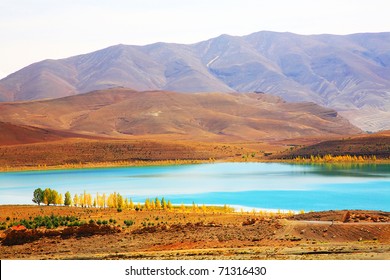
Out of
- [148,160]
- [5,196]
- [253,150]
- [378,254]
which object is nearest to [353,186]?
[5,196]

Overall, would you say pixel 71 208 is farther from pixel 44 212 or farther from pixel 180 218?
pixel 180 218

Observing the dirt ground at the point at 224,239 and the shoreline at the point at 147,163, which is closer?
the dirt ground at the point at 224,239

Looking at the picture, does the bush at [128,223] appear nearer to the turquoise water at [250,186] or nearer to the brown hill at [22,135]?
the turquoise water at [250,186]

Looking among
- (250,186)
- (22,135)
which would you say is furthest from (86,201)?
(22,135)

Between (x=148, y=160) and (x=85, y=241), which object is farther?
(x=148, y=160)

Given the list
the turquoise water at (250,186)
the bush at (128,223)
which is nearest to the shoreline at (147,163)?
the turquoise water at (250,186)

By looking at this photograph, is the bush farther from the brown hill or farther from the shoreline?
the brown hill

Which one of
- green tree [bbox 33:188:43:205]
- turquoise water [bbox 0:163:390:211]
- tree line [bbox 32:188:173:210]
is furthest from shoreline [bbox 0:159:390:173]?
tree line [bbox 32:188:173:210]
